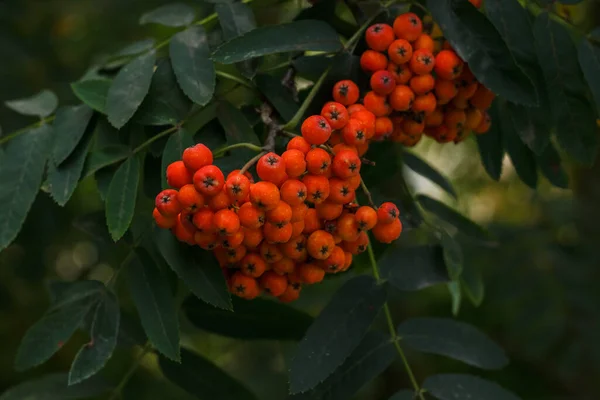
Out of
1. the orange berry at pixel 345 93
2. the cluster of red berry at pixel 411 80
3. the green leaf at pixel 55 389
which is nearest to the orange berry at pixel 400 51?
the cluster of red berry at pixel 411 80

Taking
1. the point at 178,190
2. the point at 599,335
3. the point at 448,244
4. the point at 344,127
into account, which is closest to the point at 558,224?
the point at 599,335

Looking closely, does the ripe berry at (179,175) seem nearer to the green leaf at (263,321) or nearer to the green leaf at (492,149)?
the green leaf at (263,321)

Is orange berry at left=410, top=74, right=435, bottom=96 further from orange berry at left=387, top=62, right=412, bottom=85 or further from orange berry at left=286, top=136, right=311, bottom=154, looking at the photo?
orange berry at left=286, top=136, right=311, bottom=154

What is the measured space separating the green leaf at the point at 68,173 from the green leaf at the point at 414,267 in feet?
2.37

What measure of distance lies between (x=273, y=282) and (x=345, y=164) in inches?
11.5

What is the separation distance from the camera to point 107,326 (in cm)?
154

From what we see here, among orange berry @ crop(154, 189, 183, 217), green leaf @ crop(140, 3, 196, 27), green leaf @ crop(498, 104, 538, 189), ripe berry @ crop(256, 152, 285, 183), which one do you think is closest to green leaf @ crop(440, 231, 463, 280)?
green leaf @ crop(498, 104, 538, 189)

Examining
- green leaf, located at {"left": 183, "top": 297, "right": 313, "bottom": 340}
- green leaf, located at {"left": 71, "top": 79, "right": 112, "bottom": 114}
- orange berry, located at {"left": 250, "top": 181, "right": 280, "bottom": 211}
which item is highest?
orange berry, located at {"left": 250, "top": 181, "right": 280, "bottom": 211}

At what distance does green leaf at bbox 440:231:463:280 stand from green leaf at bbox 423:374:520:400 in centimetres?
23

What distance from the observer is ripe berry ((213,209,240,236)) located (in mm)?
1188

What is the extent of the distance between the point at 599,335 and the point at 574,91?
1.57 meters

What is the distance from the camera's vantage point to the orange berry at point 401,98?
56.4 inches

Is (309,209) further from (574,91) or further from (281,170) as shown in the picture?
(574,91)

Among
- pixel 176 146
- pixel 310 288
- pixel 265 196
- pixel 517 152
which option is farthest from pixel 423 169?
pixel 310 288
